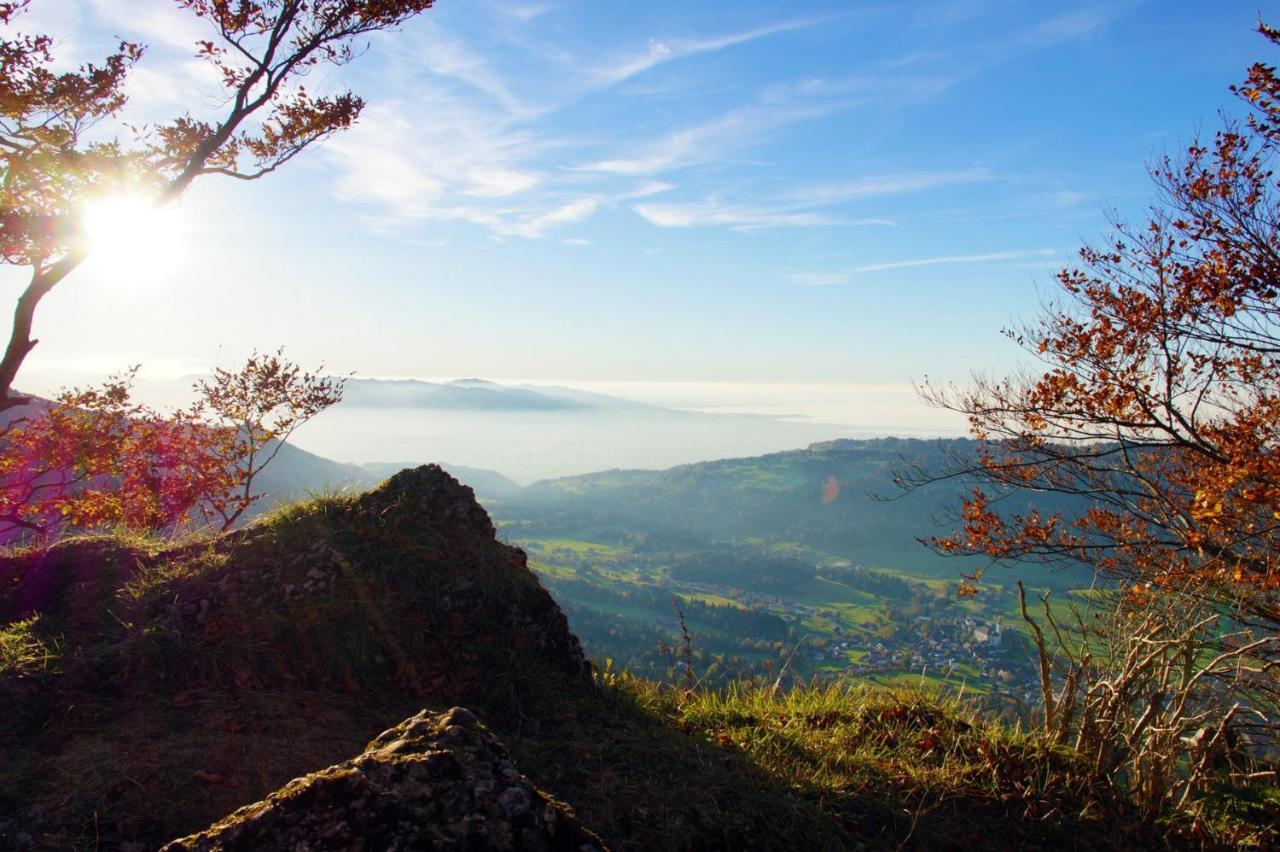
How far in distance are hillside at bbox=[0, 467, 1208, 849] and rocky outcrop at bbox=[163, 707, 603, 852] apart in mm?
1572

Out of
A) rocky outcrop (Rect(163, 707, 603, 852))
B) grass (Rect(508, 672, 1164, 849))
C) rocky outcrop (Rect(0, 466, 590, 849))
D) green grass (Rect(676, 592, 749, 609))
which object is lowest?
green grass (Rect(676, 592, 749, 609))

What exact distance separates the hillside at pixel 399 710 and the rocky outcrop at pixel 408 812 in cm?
157

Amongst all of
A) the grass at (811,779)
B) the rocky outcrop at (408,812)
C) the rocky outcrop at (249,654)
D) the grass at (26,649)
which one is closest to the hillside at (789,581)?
the grass at (811,779)

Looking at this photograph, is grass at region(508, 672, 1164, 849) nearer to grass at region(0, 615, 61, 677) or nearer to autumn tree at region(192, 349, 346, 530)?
grass at region(0, 615, 61, 677)

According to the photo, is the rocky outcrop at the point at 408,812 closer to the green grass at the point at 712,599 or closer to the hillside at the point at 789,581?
the hillside at the point at 789,581

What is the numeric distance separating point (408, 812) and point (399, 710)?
2.97m

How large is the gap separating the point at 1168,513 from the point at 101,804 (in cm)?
1451

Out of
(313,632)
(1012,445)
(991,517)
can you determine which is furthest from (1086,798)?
(1012,445)

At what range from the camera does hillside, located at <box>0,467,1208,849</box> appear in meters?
3.72

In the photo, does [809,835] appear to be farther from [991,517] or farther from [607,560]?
[607,560]

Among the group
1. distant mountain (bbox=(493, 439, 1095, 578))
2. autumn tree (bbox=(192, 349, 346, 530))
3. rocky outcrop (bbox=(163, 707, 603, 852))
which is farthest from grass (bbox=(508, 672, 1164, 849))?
distant mountain (bbox=(493, 439, 1095, 578))

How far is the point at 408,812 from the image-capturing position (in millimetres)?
2135

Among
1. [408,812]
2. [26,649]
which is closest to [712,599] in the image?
[26,649]

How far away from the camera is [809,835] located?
12.4ft
